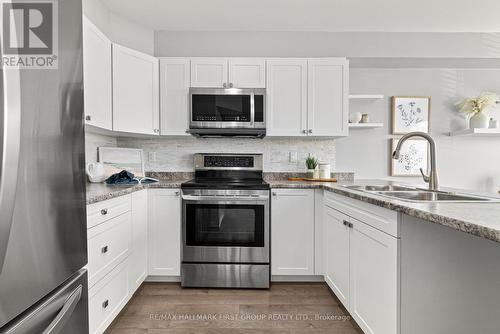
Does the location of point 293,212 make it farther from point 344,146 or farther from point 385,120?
point 385,120

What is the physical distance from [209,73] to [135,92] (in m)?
0.73

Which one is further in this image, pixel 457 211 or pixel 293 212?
pixel 293 212

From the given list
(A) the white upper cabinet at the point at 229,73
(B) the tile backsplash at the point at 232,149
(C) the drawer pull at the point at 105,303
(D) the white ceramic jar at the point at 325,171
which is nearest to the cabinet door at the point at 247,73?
(A) the white upper cabinet at the point at 229,73

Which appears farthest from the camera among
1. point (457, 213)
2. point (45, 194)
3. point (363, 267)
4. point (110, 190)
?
point (110, 190)

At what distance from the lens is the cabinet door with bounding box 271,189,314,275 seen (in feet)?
8.28

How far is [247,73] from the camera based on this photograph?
9.12 feet

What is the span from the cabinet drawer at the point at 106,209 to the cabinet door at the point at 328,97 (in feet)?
5.95

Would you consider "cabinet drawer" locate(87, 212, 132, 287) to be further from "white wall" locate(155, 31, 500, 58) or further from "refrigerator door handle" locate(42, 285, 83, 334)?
"white wall" locate(155, 31, 500, 58)

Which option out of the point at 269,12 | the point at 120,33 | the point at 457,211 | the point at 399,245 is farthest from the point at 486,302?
the point at 120,33

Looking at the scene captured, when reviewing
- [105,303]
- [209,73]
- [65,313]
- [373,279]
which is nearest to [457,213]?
[373,279]

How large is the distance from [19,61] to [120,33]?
254 centimetres

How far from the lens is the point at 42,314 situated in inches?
28.2

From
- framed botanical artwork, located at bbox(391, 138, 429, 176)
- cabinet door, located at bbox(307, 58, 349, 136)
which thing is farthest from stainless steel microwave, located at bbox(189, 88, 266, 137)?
framed botanical artwork, located at bbox(391, 138, 429, 176)

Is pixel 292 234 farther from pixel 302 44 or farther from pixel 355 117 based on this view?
pixel 302 44
